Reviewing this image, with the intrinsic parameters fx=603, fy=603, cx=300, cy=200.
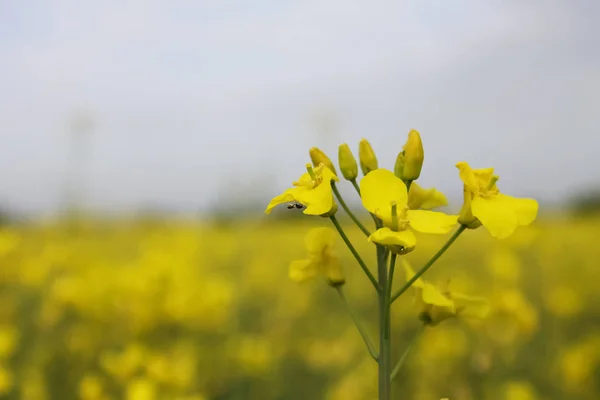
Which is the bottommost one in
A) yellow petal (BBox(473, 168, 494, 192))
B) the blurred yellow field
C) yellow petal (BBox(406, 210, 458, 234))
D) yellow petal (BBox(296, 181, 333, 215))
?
the blurred yellow field

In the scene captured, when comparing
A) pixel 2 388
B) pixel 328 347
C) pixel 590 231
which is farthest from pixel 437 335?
pixel 590 231

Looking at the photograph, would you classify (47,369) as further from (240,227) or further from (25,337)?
(240,227)

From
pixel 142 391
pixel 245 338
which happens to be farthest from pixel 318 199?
pixel 245 338

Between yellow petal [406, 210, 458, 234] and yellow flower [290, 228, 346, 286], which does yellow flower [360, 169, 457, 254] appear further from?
yellow flower [290, 228, 346, 286]

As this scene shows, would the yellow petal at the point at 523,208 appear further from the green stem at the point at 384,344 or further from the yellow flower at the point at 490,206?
the green stem at the point at 384,344

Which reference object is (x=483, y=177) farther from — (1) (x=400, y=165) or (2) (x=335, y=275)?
(2) (x=335, y=275)

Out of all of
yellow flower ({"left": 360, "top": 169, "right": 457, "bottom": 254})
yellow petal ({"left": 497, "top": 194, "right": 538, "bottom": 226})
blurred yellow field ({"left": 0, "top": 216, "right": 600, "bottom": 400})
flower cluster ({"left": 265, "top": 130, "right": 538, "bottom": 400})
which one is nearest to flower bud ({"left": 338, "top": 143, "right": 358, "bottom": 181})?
flower cluster ({"left": 265, "top": 130, "right": 538, "bottom": 400})
